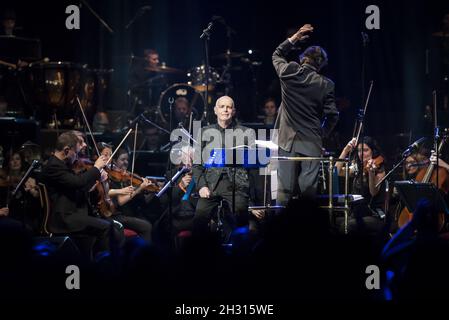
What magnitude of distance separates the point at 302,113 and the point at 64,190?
235 centimetres

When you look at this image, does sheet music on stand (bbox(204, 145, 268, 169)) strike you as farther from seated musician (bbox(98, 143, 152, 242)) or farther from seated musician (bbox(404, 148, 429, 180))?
seated musician (bbox(404, 148, 429, 180))

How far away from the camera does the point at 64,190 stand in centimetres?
722

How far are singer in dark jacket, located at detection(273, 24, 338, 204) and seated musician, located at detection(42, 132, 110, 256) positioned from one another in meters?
1.74

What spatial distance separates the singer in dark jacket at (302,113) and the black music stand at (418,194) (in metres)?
0.87

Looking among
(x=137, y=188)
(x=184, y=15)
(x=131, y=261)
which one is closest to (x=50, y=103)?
(x=137, y=188)

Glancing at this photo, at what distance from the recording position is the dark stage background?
11211 mm

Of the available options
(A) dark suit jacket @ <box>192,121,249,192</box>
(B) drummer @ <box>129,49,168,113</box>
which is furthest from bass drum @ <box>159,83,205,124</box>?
(A) dark suit jacket @ <box>192,121,249,192</box>

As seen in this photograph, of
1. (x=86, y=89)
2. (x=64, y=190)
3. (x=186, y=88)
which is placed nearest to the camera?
(x=64, y=190)

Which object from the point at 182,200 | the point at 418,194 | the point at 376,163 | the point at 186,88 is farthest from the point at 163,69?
the point at 418,194

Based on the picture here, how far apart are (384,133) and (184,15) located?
14.5ft

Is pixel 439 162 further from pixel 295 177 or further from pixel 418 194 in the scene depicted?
pixel 295 177

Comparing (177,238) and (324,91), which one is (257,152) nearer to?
(324,91)

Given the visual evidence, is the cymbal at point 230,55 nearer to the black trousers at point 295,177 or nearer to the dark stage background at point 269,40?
the dark stage background at point 269,40
